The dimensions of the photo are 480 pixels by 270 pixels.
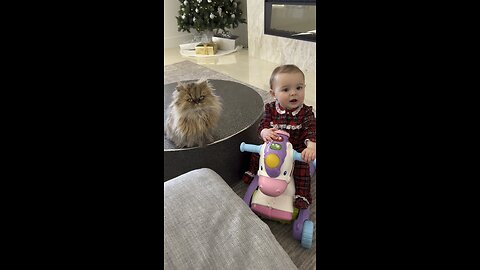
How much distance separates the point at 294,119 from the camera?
1.52 meters

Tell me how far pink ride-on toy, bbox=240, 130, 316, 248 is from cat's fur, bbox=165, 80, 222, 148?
224mm

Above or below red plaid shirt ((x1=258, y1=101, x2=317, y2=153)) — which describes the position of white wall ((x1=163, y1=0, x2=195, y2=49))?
above

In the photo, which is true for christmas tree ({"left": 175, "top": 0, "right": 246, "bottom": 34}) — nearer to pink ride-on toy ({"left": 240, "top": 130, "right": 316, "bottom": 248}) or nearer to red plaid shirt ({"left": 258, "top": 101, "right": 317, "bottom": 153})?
red plaid shirt ({"left": 258, "top": 101, "right": 317, "bottom": 153})

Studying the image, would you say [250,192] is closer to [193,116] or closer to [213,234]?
[193,116]

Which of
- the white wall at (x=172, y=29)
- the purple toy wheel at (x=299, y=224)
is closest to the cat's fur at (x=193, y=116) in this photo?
the purple toy wheel at (x=299, y=224)

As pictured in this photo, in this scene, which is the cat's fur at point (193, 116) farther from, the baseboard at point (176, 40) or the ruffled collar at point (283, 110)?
the baseboard at point (176, 40)

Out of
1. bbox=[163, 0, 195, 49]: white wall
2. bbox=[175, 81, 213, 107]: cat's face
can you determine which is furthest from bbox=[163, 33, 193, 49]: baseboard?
bbox=[175, 81, 213, 107]: cat's face

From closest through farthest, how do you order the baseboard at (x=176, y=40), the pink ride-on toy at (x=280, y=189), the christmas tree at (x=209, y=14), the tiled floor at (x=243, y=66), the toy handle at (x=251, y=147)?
the pink ride-on toy at (x=280, y=189) < the toy handle at (x=251, y=147) < the tiled floor at (x=243, y=66) < the christmas tree at (x=209, y=14) < the baseboard at (x=176, y=40)

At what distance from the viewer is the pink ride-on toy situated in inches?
51.4

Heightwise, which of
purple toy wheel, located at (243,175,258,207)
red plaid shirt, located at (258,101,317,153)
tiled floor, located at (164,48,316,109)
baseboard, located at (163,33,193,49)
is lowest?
purple toy wheel, located at (243,175,258,207)

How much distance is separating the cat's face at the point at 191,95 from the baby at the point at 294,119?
313 millimetres

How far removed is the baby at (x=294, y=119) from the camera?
1.41 meters

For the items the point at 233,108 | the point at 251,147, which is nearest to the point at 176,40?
the point at 233,108
